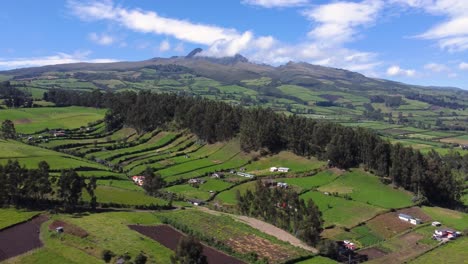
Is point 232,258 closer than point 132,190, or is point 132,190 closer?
point 232,258

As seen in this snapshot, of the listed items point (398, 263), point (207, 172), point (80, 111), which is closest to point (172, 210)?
point (207, 172)

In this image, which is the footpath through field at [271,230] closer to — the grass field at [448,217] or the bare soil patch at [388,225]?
the bare soil patch at [388,225]

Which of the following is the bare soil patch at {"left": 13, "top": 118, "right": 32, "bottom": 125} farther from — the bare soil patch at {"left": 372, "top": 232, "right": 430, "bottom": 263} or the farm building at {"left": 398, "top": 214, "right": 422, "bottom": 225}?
the bare soil patch at {"left": 372, "top": 232, "right": 430, "bottom": 263}

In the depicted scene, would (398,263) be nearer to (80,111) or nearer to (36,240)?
(36,240)

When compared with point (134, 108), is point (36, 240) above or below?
below

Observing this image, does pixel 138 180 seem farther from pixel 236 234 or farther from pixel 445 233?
pixel 445 233

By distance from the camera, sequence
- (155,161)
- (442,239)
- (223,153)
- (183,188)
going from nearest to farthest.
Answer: (442,239), (183,188), (155,161), (223,153)
